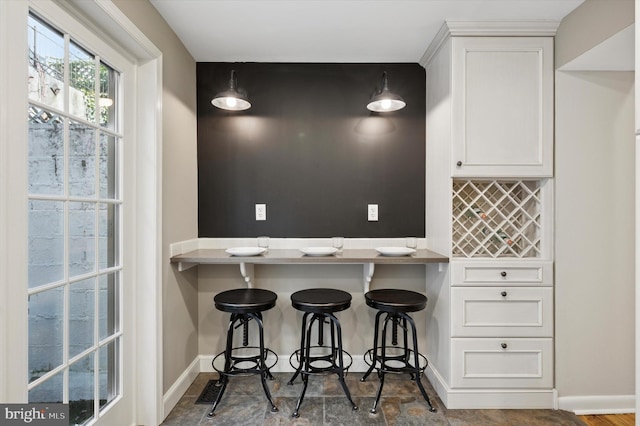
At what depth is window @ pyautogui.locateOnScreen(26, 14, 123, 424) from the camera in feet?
4.09

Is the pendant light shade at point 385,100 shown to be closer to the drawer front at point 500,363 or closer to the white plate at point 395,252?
the white plate at point 395,252

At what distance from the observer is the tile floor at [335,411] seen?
6.42ft

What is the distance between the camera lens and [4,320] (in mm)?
1071

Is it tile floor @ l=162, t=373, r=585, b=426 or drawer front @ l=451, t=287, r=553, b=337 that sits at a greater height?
drawer front @ l=451, t=287, r=553, b=337

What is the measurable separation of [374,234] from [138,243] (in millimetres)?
1676

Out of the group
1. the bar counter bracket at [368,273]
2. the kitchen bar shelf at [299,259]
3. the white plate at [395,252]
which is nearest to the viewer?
the kitchen bar shelf at [299,259]

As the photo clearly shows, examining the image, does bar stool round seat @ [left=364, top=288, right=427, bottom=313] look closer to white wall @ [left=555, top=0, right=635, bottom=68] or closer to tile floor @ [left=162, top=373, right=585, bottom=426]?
tile floor @ [left=162, top=373, right=585, bottom=426]

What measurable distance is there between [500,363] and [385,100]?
1888mm

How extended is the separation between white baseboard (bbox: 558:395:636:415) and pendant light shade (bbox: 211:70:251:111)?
113 inches

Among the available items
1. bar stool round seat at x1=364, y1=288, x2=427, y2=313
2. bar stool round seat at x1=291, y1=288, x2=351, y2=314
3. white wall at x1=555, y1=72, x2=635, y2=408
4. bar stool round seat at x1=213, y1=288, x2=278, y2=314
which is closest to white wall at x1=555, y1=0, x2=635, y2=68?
white wall at x1=555, y1=72, x2=635, y2=408

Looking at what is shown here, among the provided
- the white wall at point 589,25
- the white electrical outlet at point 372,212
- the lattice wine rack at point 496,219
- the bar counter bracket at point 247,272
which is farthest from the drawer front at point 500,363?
the white wall at point 589,25

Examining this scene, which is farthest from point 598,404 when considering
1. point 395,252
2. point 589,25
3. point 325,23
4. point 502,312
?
point 325,23

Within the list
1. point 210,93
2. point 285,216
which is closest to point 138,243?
point 285,216

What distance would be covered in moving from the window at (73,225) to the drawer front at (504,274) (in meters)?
2.05
